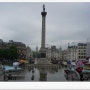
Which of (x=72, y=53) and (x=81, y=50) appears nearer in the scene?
(x=81, y=50)

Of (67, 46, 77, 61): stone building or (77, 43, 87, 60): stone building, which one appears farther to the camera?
(67, 46, 77, 61): stone building

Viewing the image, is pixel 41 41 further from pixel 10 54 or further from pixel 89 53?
pixel 89 53

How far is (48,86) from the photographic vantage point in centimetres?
614

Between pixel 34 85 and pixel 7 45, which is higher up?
pixel 7 45

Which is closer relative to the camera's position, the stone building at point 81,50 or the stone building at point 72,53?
the stone building at point 81,50

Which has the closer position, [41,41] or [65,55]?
[41,41]

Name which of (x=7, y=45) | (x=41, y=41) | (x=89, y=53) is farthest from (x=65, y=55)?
(x=89, y=53)

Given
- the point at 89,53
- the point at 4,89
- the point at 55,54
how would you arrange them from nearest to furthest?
the point at 4,89 → the point at 89,53 → the point at 55,54

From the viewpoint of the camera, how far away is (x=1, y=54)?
2153 centimetres

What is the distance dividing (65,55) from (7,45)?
10164 mm

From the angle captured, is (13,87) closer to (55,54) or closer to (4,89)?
(4,89)

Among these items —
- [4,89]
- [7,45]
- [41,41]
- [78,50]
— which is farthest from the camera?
[78,50]

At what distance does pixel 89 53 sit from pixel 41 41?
26.4ft

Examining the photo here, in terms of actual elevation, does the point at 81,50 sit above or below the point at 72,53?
above
